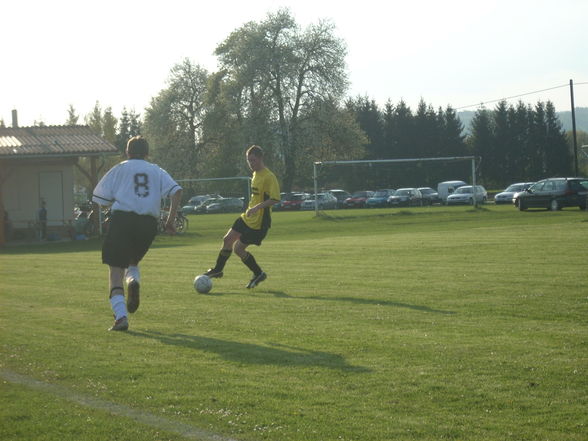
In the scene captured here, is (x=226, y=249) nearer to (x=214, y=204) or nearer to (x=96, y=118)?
(x=214, y=204)

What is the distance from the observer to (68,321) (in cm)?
961

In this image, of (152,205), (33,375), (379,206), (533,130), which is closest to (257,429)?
(33,375)

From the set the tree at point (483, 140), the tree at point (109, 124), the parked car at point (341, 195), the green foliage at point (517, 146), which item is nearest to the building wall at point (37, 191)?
the parked car at point (341, 195)

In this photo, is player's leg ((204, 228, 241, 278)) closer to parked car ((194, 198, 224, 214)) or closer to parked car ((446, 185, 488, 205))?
parked car ((446, 185, 488, 205))

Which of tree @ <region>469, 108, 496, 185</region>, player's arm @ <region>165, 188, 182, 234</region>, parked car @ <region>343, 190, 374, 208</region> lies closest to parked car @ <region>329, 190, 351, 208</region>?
parked car @ <region>343, 190, 374, 208</region>

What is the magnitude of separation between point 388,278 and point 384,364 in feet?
22.1

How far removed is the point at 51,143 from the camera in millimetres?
36719

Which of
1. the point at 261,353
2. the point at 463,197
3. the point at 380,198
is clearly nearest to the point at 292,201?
the point at 380,198

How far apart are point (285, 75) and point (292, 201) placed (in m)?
10.2

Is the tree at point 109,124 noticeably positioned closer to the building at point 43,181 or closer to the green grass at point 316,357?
the building at point 43,181

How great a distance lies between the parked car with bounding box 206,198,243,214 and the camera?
6306 centimetres

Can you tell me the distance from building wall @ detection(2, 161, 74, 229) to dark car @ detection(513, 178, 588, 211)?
23.5 meters

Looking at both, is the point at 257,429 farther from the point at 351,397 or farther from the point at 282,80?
the point at 282,80

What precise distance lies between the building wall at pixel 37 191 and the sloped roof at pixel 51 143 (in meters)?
1.12
